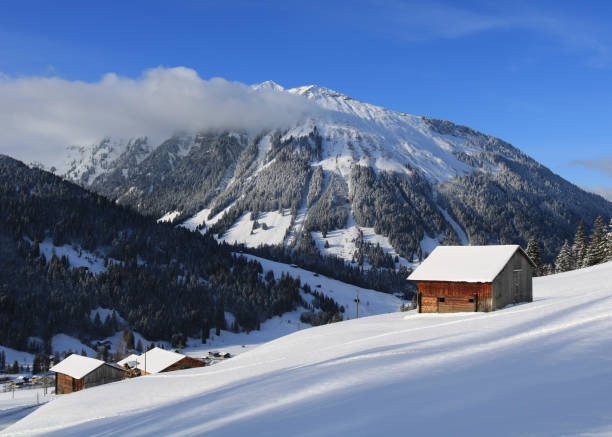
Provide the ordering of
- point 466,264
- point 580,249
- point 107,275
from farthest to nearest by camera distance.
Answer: point 107,275
point 580,249
point 466,264

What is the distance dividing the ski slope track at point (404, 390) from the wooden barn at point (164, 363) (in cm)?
3634

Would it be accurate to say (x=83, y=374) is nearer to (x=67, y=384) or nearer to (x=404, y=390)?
(x=67, y=384)

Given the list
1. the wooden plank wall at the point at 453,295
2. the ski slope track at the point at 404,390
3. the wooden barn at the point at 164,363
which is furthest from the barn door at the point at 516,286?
the wooden barn at the point at 164,363

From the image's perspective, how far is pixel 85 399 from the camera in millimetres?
29609

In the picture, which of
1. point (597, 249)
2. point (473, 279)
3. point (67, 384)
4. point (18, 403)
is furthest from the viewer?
point (597, 249)

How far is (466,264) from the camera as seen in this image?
148 ft

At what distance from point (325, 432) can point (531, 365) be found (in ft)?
28.9

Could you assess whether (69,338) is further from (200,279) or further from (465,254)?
(465,254)

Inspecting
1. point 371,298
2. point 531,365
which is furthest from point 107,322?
point 531,365

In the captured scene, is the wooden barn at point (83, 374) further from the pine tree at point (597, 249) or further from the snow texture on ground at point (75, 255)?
the pine tree at point (597, 249)

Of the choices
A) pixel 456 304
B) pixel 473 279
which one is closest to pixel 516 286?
pixel 473 279

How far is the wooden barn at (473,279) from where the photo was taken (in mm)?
42344

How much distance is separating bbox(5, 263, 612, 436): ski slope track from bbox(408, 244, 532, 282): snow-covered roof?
399 inches

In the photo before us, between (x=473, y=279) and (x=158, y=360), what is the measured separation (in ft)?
154
